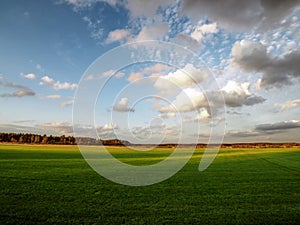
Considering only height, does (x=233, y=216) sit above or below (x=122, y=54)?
below

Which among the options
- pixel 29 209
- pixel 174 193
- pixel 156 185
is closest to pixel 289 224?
pixel 174 193

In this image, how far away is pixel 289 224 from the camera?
11164mm

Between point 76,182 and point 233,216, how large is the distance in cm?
1271

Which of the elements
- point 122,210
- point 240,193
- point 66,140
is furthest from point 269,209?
point 66,140

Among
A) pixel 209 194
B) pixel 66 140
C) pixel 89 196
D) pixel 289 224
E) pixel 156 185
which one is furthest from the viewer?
pixel 66 140

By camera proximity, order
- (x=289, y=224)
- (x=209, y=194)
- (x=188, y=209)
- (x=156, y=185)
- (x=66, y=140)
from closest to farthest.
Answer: (x=289, y=224) → (x=188, y=209) → (x=209, y=194) → (x=156, y=185) → (x=66, y=140)

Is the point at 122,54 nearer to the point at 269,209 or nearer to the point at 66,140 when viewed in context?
the point at 269,209

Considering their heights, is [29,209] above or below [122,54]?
below

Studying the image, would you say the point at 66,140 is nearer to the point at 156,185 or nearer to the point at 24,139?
the point at 24,139

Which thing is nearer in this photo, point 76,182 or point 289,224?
point 289,224

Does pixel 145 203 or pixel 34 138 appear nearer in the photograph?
pixel 145 203

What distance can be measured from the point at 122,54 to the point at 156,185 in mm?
10297

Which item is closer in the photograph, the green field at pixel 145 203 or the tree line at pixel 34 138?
the green field at pixel 145 203

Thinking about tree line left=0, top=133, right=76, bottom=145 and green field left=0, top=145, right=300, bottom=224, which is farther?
tree line left=0, top=133, right=76, bottom=145
